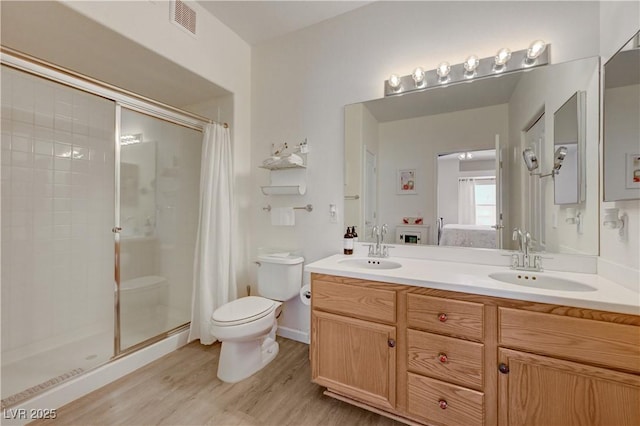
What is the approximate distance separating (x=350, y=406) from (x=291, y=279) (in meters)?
0.95

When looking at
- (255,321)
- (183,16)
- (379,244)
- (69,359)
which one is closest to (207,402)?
(255,321)

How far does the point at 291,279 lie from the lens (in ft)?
7.13

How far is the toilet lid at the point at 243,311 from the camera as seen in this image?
1.73 metres

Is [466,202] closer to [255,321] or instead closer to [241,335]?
[255,321]

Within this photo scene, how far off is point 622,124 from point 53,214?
3.80 meters

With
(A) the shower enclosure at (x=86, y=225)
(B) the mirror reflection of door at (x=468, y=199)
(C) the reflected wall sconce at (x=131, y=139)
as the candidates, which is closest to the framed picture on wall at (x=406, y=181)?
(B) the mirror reflection of door at (x=468, y=199)

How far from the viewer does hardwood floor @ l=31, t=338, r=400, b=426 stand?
1.44m

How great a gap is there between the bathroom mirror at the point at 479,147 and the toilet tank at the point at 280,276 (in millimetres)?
592

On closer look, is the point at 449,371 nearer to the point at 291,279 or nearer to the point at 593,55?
the point at 291,279

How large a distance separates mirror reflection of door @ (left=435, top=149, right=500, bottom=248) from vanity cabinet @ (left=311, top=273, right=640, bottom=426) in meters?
0.64

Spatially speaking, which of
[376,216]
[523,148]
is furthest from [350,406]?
[523,148]

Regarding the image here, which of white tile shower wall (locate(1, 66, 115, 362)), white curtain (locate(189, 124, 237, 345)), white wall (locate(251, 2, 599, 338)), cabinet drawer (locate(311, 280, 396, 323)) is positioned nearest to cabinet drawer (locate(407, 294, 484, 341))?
cabinet drawer (locate(311, 280, 396, 323))

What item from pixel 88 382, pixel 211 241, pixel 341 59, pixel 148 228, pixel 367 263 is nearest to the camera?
pixel 88 382

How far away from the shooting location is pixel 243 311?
1834 millimetres
